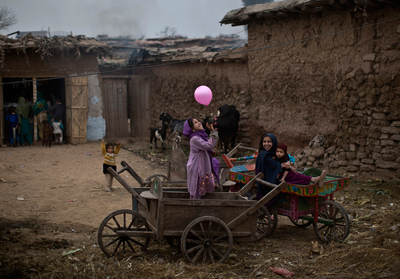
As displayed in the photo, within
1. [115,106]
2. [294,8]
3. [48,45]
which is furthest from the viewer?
[115,106]

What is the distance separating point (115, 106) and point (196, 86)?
4403 mm

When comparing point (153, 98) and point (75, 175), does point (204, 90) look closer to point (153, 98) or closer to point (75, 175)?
point (75, 175)

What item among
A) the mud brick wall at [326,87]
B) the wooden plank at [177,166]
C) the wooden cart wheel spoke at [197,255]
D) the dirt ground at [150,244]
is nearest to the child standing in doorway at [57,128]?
the dirt ground at [150,244]

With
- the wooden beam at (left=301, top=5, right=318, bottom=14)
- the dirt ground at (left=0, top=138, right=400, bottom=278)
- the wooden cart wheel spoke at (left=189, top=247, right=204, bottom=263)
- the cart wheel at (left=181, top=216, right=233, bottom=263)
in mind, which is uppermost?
the wooden beam at (left=301, top=5, right=318, bottom=14)

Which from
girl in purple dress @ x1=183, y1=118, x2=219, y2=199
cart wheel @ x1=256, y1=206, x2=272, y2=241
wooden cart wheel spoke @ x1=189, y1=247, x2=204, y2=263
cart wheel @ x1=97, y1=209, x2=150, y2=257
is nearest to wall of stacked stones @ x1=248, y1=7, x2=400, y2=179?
cart wheel @ x1=256, y1=206, x2=272, y2=241

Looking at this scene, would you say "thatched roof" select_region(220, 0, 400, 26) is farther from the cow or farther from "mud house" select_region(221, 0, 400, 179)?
the cow

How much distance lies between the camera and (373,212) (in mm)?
6086

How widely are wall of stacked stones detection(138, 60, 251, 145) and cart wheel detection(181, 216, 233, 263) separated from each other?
22.2ft

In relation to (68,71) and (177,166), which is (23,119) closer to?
(68,71)

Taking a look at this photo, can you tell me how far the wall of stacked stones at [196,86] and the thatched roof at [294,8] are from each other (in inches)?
48.1

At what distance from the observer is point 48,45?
457 inches

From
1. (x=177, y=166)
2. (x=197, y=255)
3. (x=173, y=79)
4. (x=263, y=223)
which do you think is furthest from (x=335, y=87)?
(x=173, y=79)

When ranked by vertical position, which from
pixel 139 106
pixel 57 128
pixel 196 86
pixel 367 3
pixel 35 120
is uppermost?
pixel 367 3

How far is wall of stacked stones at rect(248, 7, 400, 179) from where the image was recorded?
7.41 metres
